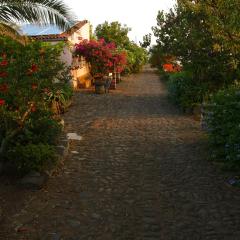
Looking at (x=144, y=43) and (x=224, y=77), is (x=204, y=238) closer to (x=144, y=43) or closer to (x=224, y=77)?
(x=224, y=77)

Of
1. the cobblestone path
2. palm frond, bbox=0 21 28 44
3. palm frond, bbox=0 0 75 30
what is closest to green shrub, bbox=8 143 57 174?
the cobblestone path

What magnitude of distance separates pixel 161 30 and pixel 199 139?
17.3m

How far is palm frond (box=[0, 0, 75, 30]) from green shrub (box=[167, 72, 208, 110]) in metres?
5.67

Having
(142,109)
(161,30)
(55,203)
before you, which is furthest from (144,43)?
(55,203)

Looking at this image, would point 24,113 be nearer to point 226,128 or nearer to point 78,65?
point 226,128

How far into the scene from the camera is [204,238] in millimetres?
4949

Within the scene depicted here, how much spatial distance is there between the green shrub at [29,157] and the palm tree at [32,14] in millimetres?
3939

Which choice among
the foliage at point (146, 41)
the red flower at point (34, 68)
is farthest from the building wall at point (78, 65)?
the foliage at point (146, 41)

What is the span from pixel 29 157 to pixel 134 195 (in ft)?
5.95

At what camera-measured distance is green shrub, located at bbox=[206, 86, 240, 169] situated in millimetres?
7449

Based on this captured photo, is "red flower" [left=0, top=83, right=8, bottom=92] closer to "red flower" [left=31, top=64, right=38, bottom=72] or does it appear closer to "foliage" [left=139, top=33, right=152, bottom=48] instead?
"red flower" [left=31, top=64, right=38, bottom=72]

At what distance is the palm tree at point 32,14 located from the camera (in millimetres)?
9852

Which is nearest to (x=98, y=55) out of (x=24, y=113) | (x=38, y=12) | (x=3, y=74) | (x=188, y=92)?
(x=188, y=92)

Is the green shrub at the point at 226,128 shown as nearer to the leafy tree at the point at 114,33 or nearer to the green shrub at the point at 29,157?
the green shrub at the point at 29,157
